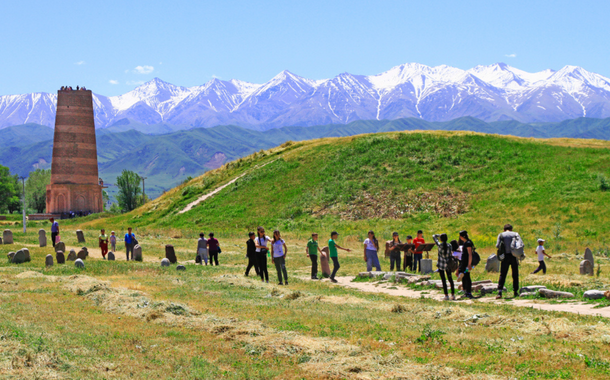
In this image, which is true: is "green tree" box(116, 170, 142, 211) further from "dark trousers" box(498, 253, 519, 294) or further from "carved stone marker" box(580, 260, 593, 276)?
"dark trousers" box(498, 253, 519, 294)

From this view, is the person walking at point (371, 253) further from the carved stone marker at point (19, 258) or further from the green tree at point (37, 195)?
the green tree at point (37, 195)

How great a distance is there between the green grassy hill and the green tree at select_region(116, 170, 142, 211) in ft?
89.0

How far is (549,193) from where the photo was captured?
54125 millimetres

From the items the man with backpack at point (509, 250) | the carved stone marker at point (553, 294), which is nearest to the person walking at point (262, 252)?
the man with backpack at point (509, 250)

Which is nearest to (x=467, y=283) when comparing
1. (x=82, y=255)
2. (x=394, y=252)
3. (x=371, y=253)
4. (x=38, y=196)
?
(x=371, y=253)

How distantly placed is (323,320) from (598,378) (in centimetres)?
675

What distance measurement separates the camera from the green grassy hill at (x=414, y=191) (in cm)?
4922

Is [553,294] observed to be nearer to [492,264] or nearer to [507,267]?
[507,267]

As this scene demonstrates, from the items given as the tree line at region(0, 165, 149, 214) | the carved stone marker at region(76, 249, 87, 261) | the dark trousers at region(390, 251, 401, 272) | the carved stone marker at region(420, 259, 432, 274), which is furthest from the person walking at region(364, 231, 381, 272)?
the tree line at region(0, 165, 149, 214)

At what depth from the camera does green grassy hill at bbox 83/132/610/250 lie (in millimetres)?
49219

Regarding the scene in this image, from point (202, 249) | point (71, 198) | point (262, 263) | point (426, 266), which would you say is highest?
point (71, 198)

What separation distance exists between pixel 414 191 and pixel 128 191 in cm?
6501

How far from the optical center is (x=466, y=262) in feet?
59.4

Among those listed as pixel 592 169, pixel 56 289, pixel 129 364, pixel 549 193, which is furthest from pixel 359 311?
pixel 592 169
